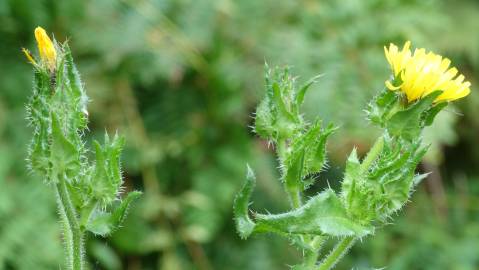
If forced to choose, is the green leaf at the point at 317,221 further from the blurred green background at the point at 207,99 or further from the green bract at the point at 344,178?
the blurred green background at the point at 207,99

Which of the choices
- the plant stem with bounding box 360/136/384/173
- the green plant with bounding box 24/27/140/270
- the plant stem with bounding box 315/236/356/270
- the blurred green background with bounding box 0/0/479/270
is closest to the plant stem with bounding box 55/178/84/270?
the green plant with bounding box 24/27/140/270

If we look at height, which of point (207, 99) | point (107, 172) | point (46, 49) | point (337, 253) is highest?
point (207, 99)

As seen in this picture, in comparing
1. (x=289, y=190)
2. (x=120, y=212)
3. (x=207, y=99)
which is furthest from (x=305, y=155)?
(x=207, y=99)

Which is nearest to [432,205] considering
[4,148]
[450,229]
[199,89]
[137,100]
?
[450,229]

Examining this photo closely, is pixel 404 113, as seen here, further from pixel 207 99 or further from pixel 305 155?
pixel 207 99

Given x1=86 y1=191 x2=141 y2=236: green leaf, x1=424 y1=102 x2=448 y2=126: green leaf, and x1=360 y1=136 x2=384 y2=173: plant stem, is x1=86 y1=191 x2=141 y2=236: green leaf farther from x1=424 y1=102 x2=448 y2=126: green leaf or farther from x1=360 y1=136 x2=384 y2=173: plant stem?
x1=424 y1=102 x2=448 y2=126: green leaf
